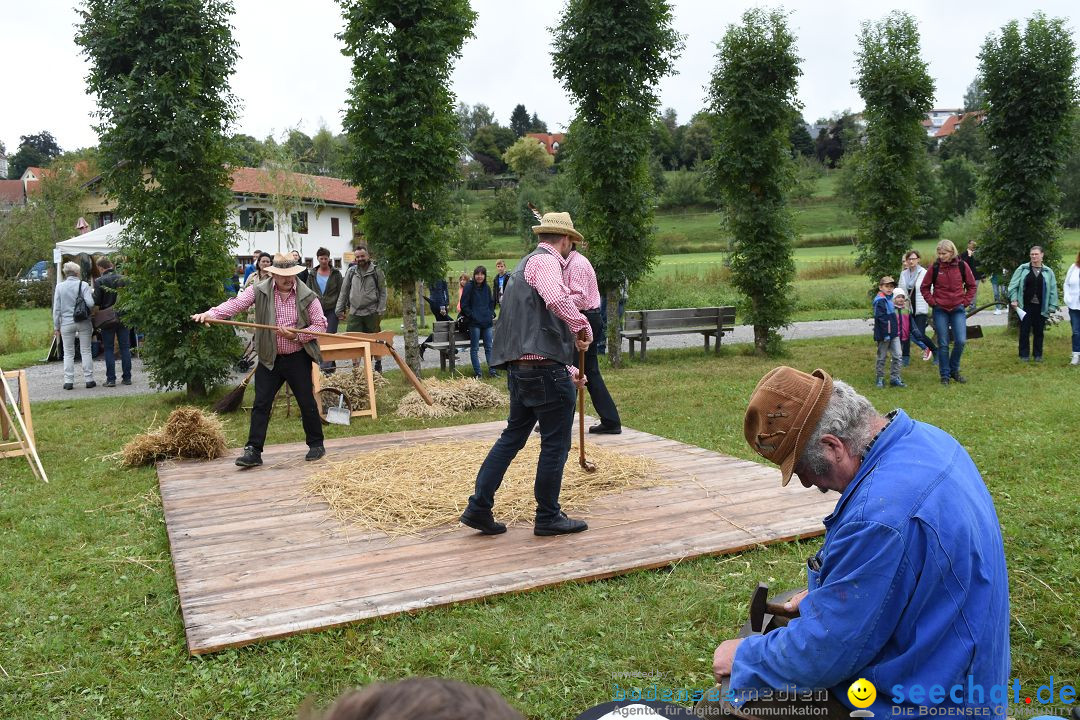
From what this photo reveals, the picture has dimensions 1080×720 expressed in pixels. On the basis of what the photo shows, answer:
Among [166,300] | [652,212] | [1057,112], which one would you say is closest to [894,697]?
[166,300]

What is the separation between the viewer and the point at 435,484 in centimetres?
646

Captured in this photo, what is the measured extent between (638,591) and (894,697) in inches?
96.5

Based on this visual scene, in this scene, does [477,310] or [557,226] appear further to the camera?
[477,310]

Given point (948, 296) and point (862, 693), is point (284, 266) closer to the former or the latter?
point (862, 693)

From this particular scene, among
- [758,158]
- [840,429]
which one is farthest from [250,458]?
[758,158]

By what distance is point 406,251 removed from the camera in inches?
511

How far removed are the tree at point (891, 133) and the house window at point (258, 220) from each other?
59.2ft

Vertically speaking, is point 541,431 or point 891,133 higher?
point 891,133

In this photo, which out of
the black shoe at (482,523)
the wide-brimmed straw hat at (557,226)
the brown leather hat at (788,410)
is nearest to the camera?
the brown leather hat at (788,410)

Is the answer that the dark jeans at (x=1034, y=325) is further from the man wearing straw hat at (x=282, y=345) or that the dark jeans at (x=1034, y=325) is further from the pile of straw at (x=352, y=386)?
the man wearing straw hat at (x=282, y=345)

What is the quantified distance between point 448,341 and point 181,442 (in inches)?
267

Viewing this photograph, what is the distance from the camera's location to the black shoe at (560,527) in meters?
5.29

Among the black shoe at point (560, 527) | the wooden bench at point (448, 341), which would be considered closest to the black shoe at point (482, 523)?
the black shoe at point (560, 527)

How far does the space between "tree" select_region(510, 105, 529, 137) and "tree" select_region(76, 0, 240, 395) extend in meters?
133
